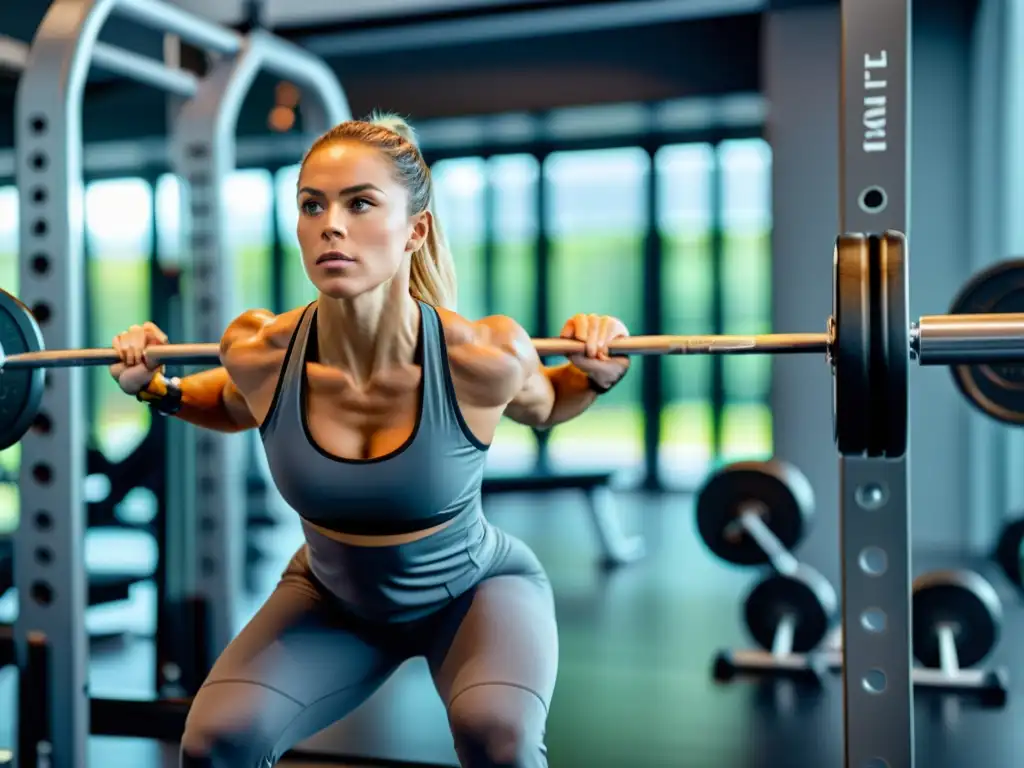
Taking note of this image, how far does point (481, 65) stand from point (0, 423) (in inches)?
146

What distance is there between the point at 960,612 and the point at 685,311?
462cm

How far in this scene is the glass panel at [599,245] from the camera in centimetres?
755

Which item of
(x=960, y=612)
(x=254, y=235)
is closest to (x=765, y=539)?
(x=960, y=612)

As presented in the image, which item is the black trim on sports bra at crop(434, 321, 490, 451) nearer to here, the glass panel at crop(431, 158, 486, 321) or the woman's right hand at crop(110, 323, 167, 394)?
the woman's right hand at crop(110, 323, 167, 394)

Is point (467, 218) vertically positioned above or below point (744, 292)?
above

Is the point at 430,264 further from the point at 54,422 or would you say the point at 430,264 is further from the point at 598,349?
the point at 54,422

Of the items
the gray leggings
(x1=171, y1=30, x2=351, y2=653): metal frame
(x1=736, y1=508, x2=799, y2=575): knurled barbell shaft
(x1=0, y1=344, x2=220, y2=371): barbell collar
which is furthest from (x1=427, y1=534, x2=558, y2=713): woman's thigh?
(x1=736, y1=508, x2=799, y2=575): knurled barbell shaft

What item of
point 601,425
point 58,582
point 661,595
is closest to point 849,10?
point 58,582

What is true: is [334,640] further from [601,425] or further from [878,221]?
[601,425]

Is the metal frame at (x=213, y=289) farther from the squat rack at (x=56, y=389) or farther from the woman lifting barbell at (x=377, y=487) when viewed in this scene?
the woman lifting barbell at (x=377, y=487)

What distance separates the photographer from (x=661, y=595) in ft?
14.5

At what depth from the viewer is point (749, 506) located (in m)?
3.27

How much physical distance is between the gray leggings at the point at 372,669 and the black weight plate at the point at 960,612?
6.20 feet

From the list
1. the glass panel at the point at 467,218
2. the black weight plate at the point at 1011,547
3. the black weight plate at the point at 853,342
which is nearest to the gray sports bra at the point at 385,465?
the black weight plate at the point at 853,342
